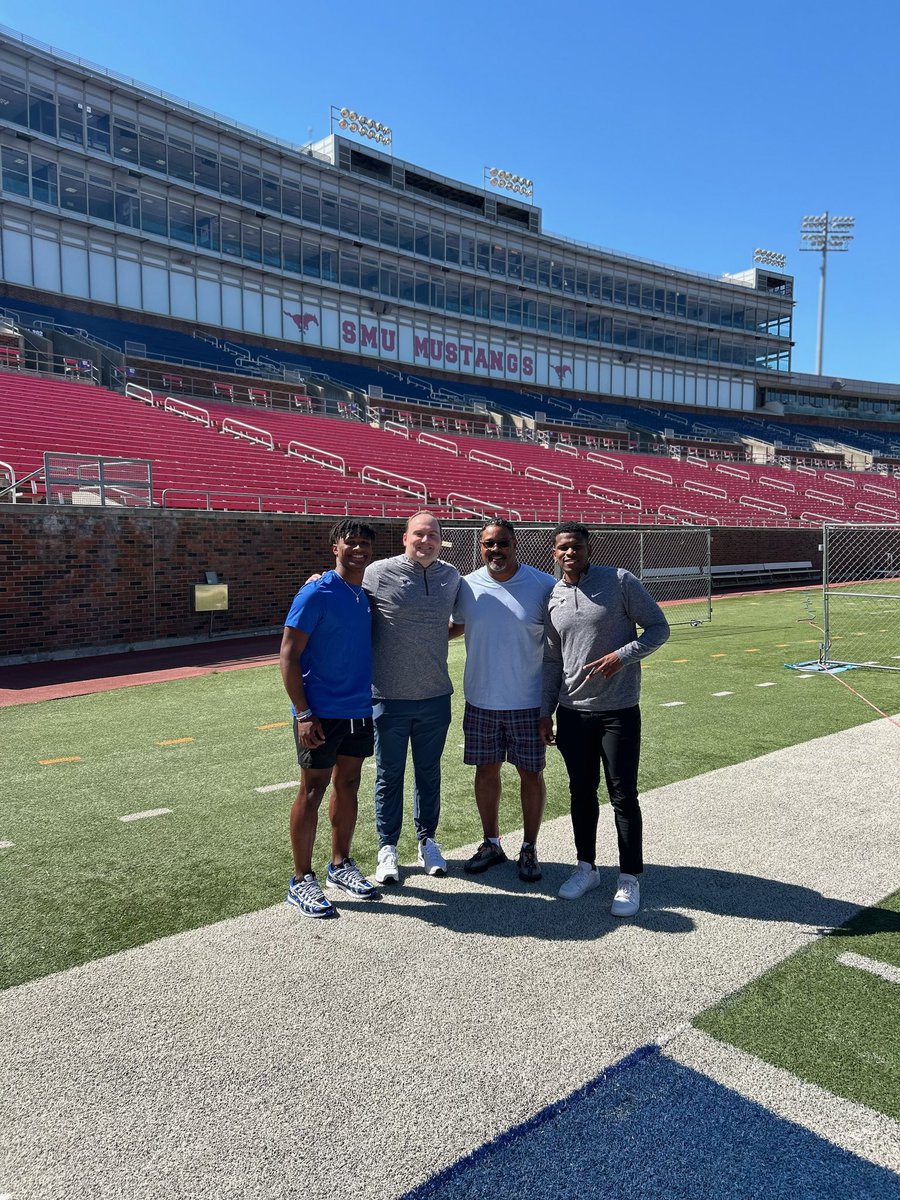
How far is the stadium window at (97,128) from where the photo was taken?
30.7 m

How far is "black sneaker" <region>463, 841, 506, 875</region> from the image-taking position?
13.6ft

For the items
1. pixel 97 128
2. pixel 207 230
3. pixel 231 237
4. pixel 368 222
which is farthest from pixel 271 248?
pixel 97 128

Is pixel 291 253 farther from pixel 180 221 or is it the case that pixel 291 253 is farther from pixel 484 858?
pixel 484 858

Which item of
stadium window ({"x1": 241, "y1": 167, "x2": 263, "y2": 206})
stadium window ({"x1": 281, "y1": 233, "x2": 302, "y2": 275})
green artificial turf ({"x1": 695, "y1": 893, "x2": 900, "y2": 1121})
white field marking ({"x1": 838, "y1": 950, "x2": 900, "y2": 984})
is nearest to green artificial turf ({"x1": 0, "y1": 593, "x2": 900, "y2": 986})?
green artificial turf ({"x1": 695, "y1": 893, "x2": 900, "y2": 1121})

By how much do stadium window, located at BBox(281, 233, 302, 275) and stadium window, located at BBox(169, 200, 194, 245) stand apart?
176 inches

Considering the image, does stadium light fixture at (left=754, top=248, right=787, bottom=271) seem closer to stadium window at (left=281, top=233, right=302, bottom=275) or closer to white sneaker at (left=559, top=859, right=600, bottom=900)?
stadium window at (left=281, top=233, right=302, bottom=275)

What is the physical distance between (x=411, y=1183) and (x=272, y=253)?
39.3 metres

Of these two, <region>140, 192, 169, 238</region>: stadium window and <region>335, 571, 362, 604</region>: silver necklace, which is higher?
<region>140, 192, 169, 238</region>: stadium window

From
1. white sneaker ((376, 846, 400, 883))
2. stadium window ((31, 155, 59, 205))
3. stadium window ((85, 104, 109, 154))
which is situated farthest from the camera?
stadium window ((85, 104, 109, 154))

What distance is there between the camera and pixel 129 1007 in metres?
2.91

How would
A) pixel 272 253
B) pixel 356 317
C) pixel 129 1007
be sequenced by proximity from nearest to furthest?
pixel 129 1007, pixel 272 253, pixel 356 317

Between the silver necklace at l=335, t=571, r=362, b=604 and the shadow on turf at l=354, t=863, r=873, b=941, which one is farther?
the silver necklace at l=335, t=571, r=362, b=604

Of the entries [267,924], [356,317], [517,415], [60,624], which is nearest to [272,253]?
[356,317]

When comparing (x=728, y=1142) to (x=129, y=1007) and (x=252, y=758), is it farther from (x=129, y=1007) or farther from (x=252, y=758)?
(x=252, y=758)
